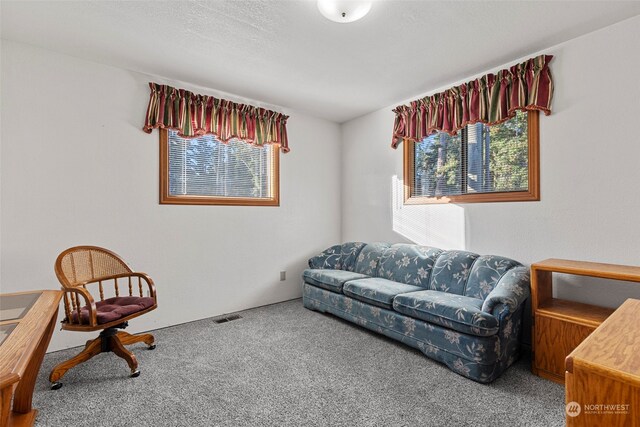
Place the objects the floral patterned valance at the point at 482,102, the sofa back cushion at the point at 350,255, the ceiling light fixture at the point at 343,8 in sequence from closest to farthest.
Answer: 1. the ceiling light fixture at the point at 343,8
2. the floral patterned valance at the point at 482,102
3. the sofa back cushion at the point at 350,255

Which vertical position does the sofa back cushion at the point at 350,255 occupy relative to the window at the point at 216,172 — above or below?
below

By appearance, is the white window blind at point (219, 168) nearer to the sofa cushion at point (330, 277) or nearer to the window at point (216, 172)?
the window at point (216, 172)

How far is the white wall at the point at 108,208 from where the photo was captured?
2439mm

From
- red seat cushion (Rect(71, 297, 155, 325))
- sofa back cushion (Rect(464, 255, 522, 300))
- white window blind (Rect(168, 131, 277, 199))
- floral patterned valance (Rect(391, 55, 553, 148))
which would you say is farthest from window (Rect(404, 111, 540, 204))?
red seat cushion (Rect(71, 297, 155, 325))

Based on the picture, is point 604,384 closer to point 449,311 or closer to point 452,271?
point 449,311

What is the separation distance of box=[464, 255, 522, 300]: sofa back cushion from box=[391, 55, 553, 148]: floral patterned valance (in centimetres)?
128

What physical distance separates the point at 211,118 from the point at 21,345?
2.69 metres

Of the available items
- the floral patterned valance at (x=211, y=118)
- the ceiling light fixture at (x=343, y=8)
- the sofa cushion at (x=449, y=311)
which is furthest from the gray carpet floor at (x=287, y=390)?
the ceiling light fixture at (x=343, y=8)

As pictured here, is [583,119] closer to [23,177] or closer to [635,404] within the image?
[635,404]

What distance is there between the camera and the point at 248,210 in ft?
12.1

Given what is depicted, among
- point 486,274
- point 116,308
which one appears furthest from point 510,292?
point 116,308

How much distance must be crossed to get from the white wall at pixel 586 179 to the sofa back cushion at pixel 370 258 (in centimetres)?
96

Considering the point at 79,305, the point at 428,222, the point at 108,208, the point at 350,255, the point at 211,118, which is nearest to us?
the point at 79,305

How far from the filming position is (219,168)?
3.54m
